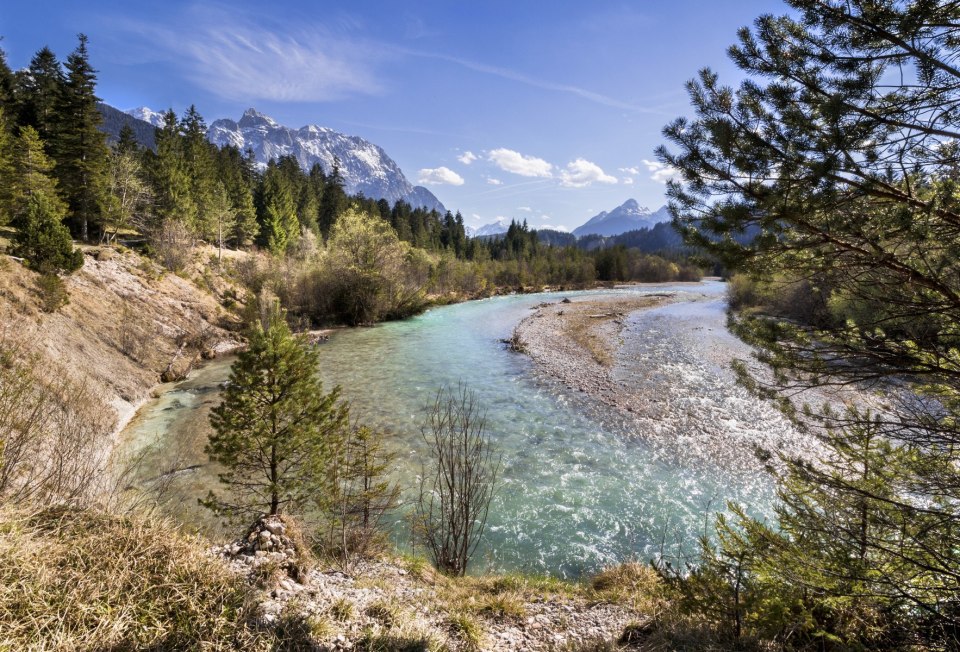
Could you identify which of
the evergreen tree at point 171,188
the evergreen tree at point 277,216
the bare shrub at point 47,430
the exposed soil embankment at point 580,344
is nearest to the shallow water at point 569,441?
the exposed soil embankment at point 580,344

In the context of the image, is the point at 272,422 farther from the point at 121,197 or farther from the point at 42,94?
the point at 42,94

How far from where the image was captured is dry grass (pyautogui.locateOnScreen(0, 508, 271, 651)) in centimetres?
302

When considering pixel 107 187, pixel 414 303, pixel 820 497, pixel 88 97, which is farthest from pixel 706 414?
pixel 88 97

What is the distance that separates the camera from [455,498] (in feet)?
32.1

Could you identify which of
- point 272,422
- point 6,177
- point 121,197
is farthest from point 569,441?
point 121,197

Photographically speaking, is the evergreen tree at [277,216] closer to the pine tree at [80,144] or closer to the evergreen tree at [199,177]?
the evergreen tree at [199,177]

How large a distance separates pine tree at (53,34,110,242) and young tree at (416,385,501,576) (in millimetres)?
38054

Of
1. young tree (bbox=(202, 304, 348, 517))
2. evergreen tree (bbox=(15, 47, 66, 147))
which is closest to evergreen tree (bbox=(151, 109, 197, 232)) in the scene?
evergreen tree (bbox=(15, 47, 66, 147))

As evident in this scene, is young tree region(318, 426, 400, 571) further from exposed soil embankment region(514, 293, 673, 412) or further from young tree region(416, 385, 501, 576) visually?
exposed soil embankment region(514, 293, 673, 412)

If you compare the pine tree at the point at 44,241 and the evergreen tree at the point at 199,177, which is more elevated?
the evergreen tree at the point at 199,177

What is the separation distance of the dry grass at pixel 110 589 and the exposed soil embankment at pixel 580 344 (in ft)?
49.3

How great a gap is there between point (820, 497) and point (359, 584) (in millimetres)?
6033

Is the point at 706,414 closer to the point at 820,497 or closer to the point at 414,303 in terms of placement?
the point at 820,497

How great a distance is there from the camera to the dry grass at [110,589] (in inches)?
119
